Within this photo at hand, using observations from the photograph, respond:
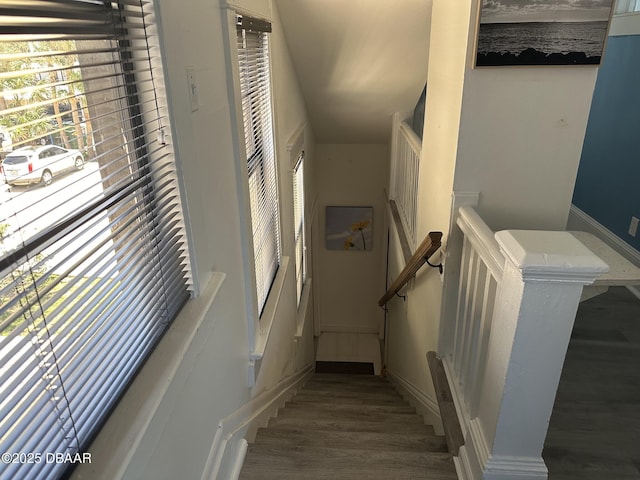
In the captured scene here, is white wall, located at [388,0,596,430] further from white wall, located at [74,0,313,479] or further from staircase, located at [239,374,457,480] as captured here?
white wall, located at [74,0,313,479]

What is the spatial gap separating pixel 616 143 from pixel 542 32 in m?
2.11

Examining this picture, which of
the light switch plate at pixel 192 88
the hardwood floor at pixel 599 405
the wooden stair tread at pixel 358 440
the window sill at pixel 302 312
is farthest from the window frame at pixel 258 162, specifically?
the hardwood floor at pixel 599 405

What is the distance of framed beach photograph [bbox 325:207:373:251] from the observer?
5703mm

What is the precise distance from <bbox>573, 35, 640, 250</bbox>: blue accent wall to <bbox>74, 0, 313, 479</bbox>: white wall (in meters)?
2.70

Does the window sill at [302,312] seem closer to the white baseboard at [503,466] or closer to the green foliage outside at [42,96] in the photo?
the white baseboard at [503,466]

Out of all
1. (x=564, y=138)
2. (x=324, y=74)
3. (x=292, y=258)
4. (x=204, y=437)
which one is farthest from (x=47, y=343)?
(x=324, y=74)

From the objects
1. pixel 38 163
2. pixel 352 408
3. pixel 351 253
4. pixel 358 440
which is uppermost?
pixel 38 163

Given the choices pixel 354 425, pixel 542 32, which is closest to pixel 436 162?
pixel 542 32

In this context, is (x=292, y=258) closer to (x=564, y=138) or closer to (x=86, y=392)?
(x=564, y=138)

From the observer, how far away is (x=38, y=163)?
0.79 meters

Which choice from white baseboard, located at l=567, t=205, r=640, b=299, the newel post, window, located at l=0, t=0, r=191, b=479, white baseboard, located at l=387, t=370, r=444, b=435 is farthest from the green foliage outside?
white baseboard, located at l=567, t=205, r=640, b=299

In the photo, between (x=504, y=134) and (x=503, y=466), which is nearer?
(x=503, y=466)

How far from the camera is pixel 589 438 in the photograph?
1.84 meters

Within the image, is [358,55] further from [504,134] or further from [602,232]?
[602,232]
